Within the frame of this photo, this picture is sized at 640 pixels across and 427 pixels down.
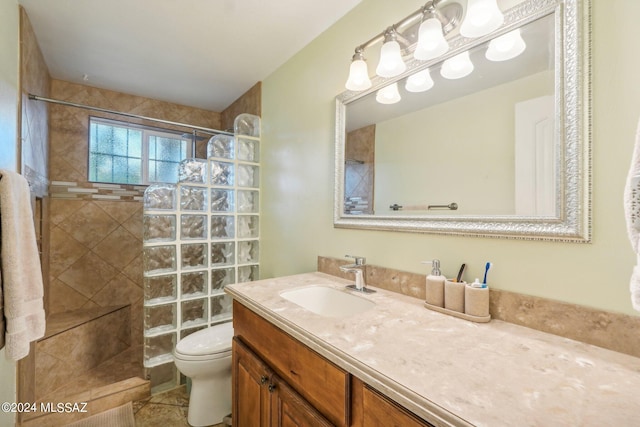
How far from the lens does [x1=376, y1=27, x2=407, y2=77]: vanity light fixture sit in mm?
1150

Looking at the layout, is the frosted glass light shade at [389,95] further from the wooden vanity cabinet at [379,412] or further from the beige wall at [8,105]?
the beige wall at [8,105]

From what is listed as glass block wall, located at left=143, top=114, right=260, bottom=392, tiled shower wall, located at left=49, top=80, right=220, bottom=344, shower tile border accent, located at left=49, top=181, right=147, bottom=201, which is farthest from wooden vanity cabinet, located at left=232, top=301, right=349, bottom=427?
shower tile border accent, located at left=49, top=181, right=147, bottom=201

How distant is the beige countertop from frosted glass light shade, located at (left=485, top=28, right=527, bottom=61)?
88 cm

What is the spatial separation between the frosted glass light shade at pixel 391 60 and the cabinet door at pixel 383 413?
1159 mm

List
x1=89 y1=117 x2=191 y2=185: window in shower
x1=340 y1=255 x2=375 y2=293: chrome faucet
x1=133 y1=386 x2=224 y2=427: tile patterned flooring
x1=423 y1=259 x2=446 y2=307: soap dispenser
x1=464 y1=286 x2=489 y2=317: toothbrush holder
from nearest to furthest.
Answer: x1=464 y1=286 x2=489 y2=317: toothbrush holder, x1=423 y1=259 x2=446 y2=307: soap dispenser, x1=340 y1=255 x2=375 y2=293: chrome faucet, x1=133 y1=386 x2=224 y2=427: tile patterned flooring, x1=89 y1=117 x2=191 y2=185: window in shower

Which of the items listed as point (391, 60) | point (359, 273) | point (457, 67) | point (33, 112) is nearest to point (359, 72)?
point (391, 60)

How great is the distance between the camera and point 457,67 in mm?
1049

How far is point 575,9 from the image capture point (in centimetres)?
77

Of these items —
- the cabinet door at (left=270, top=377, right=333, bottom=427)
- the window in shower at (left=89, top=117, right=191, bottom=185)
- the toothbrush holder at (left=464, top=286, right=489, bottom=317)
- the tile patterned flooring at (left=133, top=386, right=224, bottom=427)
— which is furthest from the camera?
the window in shower at (left=89, top=117, right=191, bottom=185)

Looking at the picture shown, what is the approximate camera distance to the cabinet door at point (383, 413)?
0.53 meters

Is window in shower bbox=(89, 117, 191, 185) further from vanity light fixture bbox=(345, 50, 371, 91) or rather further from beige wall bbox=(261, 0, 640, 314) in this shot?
vanity light fixture bbox=(345, 50, 371, 91)

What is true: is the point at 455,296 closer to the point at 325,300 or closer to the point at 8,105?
Result: the point at 325,300

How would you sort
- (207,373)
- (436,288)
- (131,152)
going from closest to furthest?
(436,288), (207,373), (131,152)

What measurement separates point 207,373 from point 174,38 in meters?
2.06
